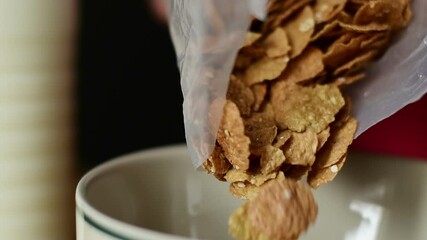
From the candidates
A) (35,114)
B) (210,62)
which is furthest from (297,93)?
(35,114)

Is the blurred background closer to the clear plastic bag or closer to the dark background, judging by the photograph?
the dark background

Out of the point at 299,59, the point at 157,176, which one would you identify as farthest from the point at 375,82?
A: the point at 157,176

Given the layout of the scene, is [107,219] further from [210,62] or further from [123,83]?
[123,83]

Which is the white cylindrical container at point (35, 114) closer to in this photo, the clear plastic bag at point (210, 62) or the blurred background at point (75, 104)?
the blurred background at point (75, 104)

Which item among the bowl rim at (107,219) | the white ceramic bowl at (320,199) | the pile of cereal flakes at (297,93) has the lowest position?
the white ceramic bowl at (320,199)

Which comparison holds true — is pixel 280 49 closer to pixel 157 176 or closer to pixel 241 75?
pixel 241 75

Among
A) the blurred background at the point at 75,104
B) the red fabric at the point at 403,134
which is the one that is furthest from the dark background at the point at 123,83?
the red fabric at the point at 403,134

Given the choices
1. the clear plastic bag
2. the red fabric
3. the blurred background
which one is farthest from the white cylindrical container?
the red fabric
